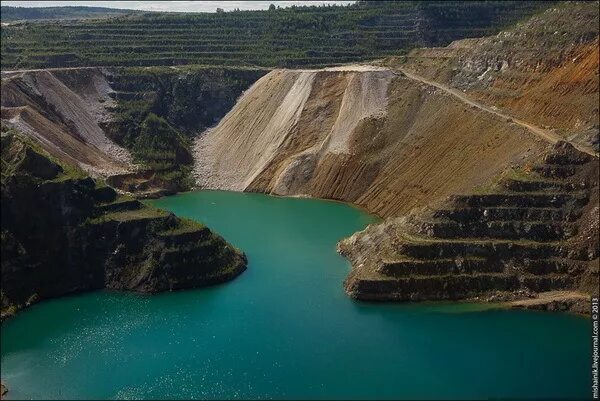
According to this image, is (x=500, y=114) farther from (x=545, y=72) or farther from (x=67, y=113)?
(x=67, y=113)

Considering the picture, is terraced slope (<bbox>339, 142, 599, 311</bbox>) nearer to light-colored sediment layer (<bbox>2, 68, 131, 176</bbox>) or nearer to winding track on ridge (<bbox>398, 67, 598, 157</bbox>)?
winding track on ridge (<bbox>398, 67, 598, 157</bbox>)

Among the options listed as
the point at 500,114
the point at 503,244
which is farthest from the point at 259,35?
the point at 503,244

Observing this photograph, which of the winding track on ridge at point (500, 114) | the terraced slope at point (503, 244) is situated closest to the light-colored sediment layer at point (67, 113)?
the winding track on ridge at point (500, 114)

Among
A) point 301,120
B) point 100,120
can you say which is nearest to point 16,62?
point 100,120

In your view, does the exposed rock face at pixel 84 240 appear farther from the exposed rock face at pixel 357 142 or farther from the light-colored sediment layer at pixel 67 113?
the exposed rock face at pixel 357 142

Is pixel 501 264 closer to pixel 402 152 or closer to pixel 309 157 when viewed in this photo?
pixel 402 152
